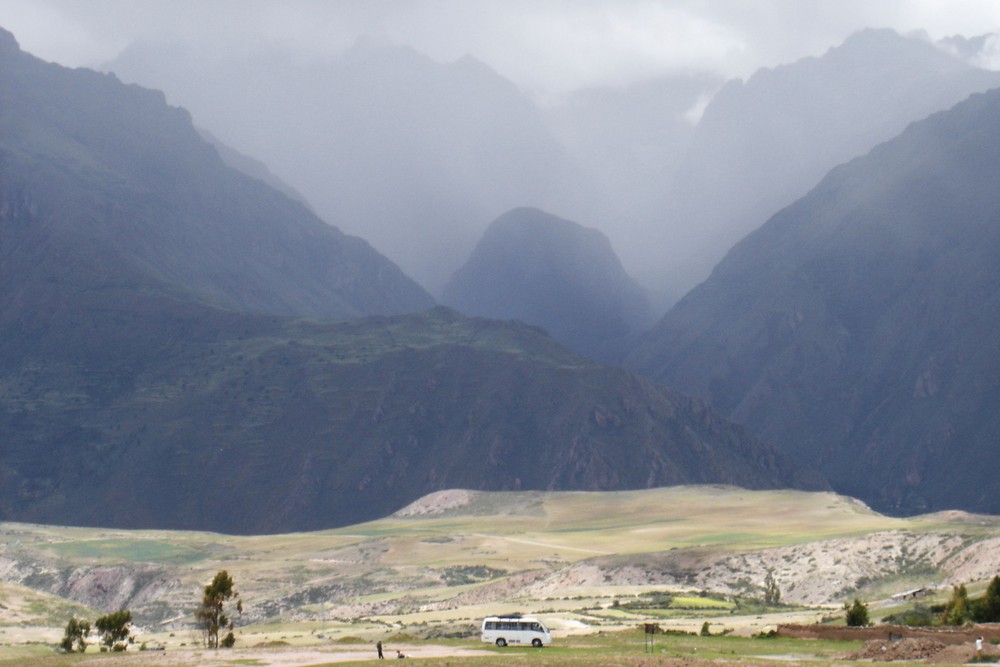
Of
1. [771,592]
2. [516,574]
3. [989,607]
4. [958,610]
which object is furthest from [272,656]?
[516,574]

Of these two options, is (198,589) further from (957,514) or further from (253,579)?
(957,514)

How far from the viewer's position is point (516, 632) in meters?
56.0

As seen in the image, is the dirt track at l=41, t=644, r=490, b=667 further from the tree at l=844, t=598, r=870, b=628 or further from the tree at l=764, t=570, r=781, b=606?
the tree at l=764, t=570, r=781, b=606

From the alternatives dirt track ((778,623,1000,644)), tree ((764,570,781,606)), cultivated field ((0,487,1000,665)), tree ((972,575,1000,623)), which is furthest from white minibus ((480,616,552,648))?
tree ((764,570,781,606))

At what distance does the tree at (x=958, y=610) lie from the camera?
57.7 meters

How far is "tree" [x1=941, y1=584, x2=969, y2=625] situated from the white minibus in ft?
61.8

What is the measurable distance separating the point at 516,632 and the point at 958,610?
819 inches

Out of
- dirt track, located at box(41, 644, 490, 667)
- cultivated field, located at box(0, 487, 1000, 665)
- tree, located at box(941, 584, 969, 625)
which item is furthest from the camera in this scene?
cultivated field, located at box(0, 487, 1000, 665)

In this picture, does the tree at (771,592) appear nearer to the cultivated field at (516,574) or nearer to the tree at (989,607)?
the cultivated field at (516,574)

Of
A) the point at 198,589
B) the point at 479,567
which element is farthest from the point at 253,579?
the point at 479,567

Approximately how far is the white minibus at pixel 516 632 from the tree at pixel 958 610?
61.8ft

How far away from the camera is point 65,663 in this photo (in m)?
49.3

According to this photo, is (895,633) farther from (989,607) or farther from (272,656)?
(272,656)

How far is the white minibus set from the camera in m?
55.7
